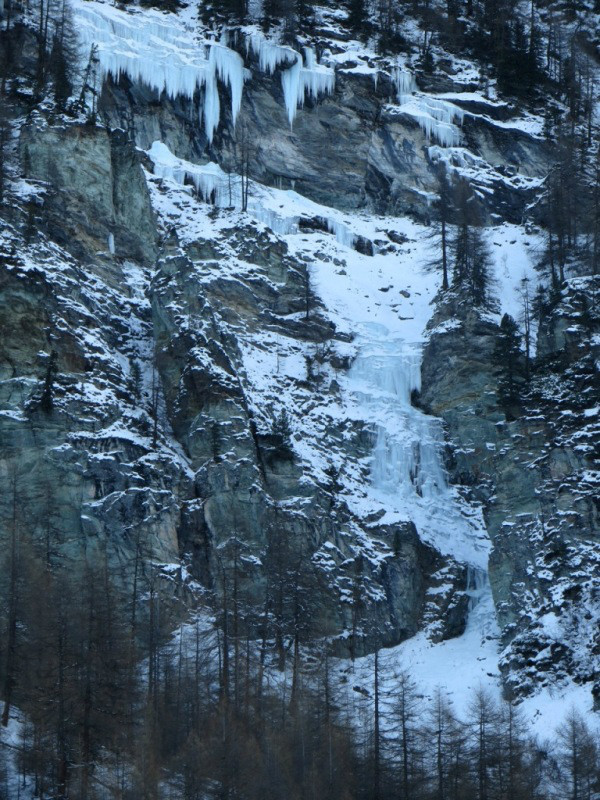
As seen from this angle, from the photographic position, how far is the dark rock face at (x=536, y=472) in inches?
1774

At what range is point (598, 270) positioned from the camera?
58.3 metres

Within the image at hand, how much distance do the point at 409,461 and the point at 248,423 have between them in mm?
7804

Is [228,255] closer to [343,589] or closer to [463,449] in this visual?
[463,449]

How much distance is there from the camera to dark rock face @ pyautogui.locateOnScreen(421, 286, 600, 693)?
45.1 meters

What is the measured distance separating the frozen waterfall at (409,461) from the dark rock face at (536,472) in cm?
92

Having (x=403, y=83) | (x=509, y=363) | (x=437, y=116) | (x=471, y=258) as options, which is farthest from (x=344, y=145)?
(x=509, y=363)

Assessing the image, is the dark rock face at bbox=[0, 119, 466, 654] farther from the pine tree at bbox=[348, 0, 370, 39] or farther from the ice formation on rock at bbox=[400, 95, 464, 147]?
the pine tree at bbox=[348, 0, 370, 39]

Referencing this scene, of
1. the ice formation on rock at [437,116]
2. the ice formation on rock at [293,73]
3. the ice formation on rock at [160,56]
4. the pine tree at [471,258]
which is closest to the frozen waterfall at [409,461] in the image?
the pine tree at [471,258]

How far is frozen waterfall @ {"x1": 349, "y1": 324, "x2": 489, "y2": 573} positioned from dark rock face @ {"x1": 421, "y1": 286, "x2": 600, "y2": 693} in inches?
36.3

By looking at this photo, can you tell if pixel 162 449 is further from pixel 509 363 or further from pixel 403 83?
pixel 403 83

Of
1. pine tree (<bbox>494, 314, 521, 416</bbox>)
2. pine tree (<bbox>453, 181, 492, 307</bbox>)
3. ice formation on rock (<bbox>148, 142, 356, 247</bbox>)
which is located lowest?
pine tree (<bbox>494, 314, 521, 416</bbox>)

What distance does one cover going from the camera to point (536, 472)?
50.0 m

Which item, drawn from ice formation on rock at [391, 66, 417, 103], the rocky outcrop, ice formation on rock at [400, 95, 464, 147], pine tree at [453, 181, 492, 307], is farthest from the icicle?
pine tree at [453, 181, 492, 307]

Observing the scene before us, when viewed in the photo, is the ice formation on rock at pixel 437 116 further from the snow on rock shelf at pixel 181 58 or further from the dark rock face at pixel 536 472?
the dark rock face at pixel 536 472
